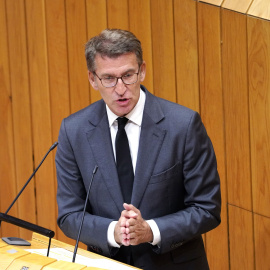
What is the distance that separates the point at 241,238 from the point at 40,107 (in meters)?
1.14

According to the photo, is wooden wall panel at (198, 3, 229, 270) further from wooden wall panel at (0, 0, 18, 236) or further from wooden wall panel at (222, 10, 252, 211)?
wooden wall panel at (0, 0, 18, 236)

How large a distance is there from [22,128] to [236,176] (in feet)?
3.64

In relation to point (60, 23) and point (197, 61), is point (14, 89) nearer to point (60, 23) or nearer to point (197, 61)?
point (60, 23)

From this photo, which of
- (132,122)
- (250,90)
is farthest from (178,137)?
(250,90)

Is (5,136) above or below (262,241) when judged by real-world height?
above

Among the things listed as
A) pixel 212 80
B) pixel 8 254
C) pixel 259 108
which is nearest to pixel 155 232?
pixel 8 254

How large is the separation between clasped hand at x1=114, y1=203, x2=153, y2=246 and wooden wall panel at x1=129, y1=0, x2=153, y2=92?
1248mm

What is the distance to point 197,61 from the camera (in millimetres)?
2789

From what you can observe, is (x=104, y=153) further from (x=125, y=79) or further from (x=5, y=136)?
(x=5, y=136)

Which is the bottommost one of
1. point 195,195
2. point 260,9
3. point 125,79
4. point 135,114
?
point 195,195

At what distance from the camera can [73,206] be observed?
1.97 meters

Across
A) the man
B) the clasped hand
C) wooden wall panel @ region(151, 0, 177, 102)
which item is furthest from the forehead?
wooden wall panel @ region(151, 0, 177, 102)

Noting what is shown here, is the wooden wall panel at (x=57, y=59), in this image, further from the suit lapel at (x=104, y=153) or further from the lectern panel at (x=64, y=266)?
the lectern panel at (x=64, y=266)

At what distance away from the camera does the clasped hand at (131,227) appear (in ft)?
5.70
